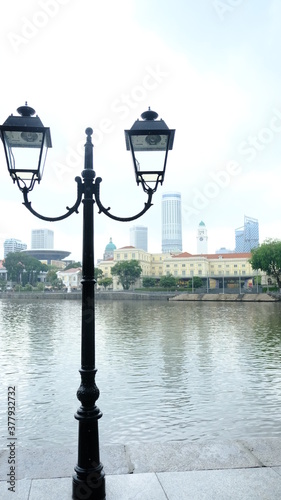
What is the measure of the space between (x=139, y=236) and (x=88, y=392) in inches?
6810

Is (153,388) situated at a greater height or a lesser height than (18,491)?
lesser

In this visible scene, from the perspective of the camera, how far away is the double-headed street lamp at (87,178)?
3.82 metres

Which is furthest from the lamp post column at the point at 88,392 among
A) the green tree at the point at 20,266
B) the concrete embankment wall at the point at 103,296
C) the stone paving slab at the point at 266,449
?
the green tree at the point at 20,266

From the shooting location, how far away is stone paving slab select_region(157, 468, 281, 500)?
371cm

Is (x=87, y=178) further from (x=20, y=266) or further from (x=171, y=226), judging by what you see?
(x=171, y=226)

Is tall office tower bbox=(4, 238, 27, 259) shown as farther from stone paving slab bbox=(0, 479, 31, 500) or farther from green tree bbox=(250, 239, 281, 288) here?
stone paving slab bbox=(0, 479, 31, 500)

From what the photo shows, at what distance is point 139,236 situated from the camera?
17662 centimetres

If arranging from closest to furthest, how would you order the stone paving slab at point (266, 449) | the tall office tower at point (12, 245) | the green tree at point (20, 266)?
the stone paving slab at point (266, 449), the green tree at point (20, 266), the tall office tower at point (12, 245)

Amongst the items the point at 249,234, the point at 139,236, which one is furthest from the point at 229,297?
the point at 249,234

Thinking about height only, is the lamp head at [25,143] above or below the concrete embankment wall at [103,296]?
above

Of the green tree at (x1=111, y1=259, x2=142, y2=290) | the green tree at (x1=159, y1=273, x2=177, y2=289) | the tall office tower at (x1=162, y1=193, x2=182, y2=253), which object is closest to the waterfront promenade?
the green tree at (x1=159, y1=273, x2=177, y2=289)

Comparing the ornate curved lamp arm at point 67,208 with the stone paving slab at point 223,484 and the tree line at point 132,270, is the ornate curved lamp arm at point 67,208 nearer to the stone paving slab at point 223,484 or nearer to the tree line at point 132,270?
the stone paving slab at point 223,484

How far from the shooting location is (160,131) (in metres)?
4.12

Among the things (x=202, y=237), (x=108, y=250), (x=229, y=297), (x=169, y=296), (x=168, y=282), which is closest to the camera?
(x=229, y=297)
